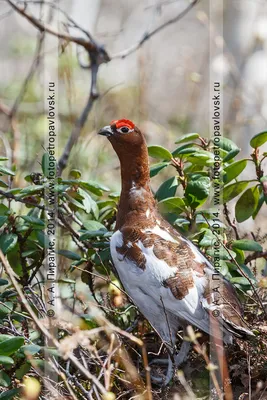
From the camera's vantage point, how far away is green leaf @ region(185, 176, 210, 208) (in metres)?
3.16

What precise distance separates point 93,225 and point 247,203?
0.73 m

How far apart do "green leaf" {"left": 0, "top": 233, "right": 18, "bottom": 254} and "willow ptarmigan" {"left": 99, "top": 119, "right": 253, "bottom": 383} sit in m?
0.47

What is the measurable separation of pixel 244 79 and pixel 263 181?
329 cm

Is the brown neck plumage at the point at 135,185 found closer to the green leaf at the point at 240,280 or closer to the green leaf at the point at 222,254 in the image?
the green leaf at the point at 222,254

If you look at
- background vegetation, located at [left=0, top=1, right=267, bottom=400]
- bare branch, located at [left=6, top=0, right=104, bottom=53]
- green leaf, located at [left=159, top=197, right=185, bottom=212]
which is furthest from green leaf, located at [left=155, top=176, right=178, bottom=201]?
bare branch, located at [left=6, top=0, right=104, bottom=53]

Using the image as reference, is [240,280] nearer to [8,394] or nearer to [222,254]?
[222,254]

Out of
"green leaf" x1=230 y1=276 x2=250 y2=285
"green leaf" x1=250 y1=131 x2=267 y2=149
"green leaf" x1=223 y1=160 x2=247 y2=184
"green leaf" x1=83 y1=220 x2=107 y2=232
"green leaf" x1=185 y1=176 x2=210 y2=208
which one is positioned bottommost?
"green leaf" x1=230 y1=276 x2=250 y2=285

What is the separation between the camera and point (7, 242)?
3.17 metres

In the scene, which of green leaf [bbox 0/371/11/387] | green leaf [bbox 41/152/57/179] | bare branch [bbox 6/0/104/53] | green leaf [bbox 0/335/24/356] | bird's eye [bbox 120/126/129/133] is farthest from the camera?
bare branch [bbox 6/0/104/53]

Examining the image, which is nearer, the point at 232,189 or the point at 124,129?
the point at 124,129

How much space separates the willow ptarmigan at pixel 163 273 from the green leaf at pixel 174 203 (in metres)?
0.06

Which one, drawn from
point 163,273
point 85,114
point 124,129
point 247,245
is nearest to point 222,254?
point 247,245

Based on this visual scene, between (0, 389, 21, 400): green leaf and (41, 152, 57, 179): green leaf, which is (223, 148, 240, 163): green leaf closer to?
(41, 152, 57, 179): green leaf

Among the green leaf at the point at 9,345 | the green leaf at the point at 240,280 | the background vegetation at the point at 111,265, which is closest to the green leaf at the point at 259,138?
the background vegetation at the point at 111,265
